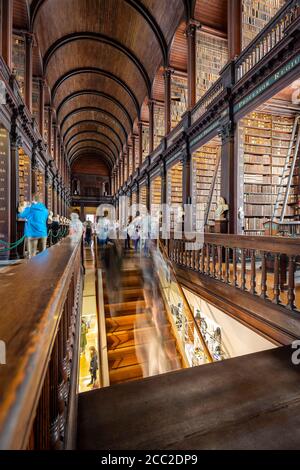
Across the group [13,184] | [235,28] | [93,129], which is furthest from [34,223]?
[93,129]

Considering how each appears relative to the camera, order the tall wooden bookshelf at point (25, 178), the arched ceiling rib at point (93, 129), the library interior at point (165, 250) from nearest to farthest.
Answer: the library interior at point (165, 250) < the tall wooden bookshelf at point (25, 178) < the arched ceiling rib at point (93, 129)

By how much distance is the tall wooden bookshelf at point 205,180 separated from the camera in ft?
21.9

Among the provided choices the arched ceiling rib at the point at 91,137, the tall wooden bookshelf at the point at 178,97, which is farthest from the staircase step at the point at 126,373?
the arched ceiling rib at the point at 91,137

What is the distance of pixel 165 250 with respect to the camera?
17.0ft

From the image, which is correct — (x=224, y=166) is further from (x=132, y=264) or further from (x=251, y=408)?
(x=251, y=408)

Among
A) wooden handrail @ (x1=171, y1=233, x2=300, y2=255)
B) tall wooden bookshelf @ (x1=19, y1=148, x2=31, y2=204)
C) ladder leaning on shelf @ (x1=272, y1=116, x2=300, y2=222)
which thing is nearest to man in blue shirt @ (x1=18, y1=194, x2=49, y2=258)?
tall wooden bookshelf @ (x1=19, y1=148, x2=31, y2=204)

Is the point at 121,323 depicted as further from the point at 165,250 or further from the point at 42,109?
the point at 42,109

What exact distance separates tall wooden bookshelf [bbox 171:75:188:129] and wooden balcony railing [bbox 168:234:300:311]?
6.18 meters

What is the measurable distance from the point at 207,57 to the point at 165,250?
5733 mm

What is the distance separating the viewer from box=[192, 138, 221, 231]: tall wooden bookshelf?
21.9ft

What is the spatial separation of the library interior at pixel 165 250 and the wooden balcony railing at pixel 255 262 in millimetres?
24

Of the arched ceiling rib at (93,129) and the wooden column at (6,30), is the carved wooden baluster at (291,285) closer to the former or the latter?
the wooden column at (6,30)

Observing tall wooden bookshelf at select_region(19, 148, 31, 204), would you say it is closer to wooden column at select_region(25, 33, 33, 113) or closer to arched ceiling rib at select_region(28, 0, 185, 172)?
wooden column at select_region(25, 33, 33, 113)

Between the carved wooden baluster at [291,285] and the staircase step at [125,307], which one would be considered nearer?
the carved wooden baluster at [291,285]
